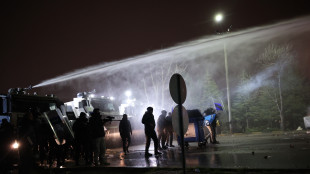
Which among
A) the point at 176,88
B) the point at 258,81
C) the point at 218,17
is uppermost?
the point at 218,17

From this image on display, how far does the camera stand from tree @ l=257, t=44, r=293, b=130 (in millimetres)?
25766

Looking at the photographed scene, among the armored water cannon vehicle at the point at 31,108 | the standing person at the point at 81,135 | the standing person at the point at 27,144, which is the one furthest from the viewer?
the armored water cannon vehicle at the point at 31,108

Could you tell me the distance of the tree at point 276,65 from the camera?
25766mm

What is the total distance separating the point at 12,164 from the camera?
8055 mm

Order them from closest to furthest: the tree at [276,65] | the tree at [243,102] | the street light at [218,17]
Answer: the street light at [218,17] → the tree at [276,65] → the tree at [243,102]

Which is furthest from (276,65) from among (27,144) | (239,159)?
(27,144)

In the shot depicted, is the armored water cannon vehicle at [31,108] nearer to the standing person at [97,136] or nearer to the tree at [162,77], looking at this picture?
the standing person at [97,136]

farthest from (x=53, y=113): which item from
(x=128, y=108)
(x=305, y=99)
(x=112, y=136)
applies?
(x=305, y=99)

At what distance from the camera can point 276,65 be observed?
86.4ft

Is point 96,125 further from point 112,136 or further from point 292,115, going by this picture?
point 292,115

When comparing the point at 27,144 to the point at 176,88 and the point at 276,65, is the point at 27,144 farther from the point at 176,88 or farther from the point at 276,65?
the point at 276,65

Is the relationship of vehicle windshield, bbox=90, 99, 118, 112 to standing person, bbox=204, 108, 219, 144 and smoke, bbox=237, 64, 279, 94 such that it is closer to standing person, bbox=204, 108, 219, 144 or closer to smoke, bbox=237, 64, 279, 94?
standing person, bbox=204, 108, 219, 144

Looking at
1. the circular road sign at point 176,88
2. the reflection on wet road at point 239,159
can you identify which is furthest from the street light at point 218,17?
the circular road sign at point 176,88

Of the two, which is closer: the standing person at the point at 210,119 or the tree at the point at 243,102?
the standing person at the point at 210,119
